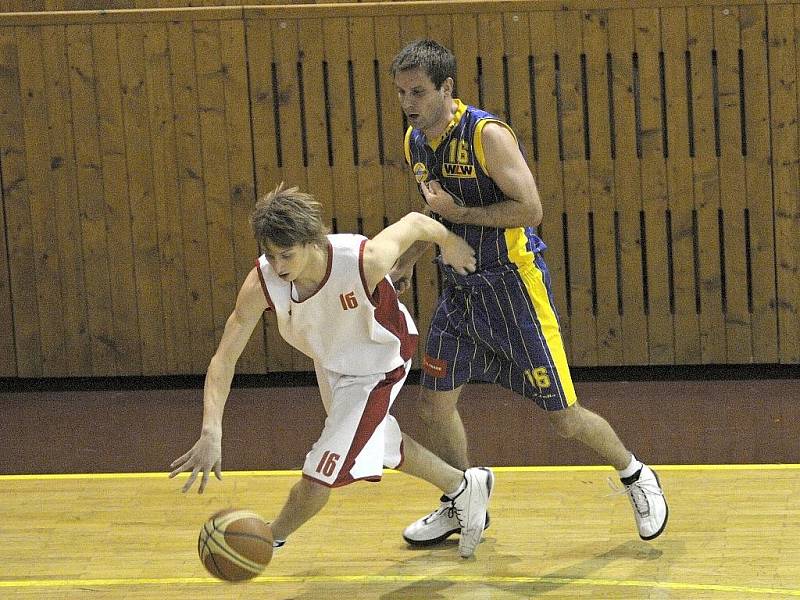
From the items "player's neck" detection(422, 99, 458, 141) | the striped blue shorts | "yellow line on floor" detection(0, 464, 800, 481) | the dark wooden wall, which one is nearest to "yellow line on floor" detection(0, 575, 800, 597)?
the striped blue shorts

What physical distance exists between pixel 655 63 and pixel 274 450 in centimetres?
308

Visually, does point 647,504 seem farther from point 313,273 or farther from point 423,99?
point 423,99

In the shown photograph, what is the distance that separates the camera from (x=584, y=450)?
594cm

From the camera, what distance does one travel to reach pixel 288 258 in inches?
154

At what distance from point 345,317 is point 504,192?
735 mm

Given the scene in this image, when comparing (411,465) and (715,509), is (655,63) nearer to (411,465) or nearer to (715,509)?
(715,509)

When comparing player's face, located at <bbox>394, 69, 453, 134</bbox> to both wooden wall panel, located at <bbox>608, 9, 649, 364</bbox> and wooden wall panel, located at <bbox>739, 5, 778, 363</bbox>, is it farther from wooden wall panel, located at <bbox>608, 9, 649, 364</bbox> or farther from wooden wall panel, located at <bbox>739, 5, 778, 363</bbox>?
wooden wall panel, located at <bbox>739, 5, 778, 363</bbox>

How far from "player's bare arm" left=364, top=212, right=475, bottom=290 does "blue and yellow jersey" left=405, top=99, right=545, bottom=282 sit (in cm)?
13

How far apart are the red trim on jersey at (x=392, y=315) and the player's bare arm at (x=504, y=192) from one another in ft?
A: 1.21

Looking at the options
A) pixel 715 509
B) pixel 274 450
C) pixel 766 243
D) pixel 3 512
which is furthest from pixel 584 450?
pixel 3 512

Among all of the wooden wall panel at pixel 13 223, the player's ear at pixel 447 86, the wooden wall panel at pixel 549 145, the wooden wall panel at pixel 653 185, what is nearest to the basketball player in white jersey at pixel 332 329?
the player's ear at pixel 447 86

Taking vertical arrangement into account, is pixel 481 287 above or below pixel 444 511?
above

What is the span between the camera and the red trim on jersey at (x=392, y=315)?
423cm

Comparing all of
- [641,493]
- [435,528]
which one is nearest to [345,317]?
[435,528]
